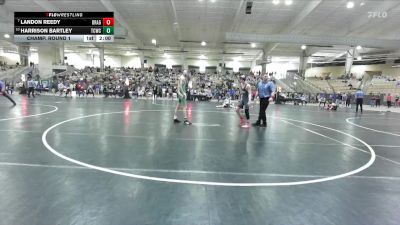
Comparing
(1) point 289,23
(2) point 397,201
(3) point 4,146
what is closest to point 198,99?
(1) point 289,23

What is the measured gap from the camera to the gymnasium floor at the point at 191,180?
2746 mm

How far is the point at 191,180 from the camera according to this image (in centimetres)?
369

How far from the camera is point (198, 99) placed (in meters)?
25.8

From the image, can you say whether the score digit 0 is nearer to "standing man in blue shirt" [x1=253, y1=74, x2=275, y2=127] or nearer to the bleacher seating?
"standing man in blue shirt" [x1=253, y1=74, x2=275, y2=127]

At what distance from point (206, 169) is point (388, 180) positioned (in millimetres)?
2660

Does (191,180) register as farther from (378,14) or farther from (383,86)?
(383,86)

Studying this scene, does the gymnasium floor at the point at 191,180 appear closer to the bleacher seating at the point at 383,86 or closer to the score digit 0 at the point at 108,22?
the score digit 0 at the point at 108,22
